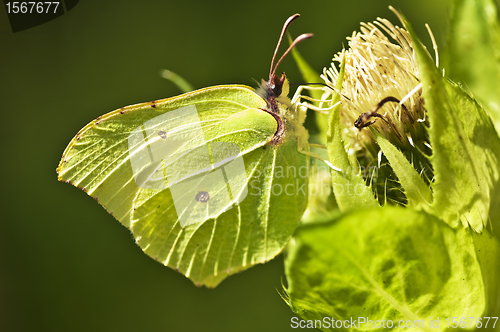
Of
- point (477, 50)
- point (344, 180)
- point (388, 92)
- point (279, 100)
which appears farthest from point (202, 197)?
point (477, 50)

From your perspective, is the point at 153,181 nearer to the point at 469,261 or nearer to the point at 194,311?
the point at 469,261

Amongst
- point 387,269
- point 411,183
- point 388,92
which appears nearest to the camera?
point 387,269

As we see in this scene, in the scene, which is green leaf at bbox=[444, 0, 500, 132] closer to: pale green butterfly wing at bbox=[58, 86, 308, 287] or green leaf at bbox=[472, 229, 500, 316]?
green leaf at bbox=[472, 229, 500, 316]

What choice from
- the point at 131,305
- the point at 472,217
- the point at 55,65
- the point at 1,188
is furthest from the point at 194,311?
the point at 55,65

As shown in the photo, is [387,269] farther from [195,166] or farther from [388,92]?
[195,166]

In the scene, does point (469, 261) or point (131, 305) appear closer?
point (469, 261)

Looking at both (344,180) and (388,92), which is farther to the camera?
(388,92)

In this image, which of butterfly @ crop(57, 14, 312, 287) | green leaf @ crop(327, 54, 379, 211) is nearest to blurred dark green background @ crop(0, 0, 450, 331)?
butterfly @ crop(57, 14, 312, 287)
